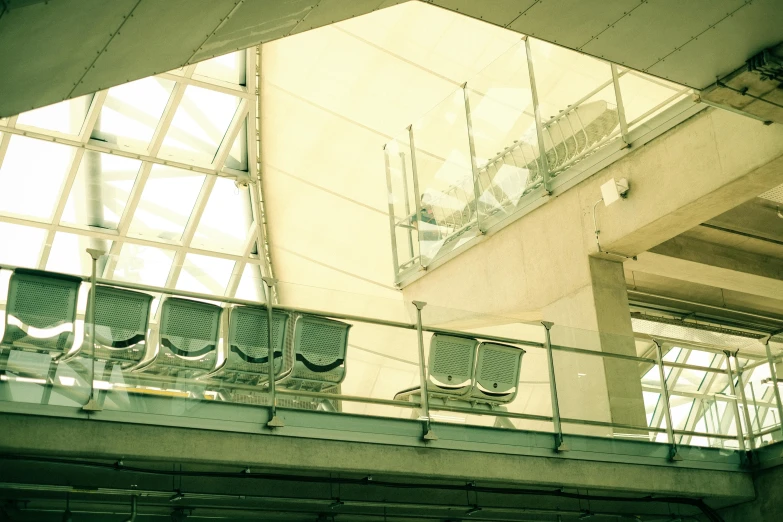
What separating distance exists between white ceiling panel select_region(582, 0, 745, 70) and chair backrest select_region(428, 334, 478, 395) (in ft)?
10.4

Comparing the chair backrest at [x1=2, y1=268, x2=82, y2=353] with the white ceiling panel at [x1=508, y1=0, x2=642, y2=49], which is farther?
the white ceiling panel at [x1=508, y1=0, x2=642, y2=49]

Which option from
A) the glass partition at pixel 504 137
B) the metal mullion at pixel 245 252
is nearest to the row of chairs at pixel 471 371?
the glass partition at pixel 504 137

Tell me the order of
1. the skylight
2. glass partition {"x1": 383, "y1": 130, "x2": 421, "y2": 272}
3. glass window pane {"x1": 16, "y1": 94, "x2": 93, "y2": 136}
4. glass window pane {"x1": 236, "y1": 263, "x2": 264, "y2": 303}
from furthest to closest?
the skylight
glass window pane {"x1": 16, "y1": 94, "x2": 93, "y2": 136}
glass partition {"x1": 383, "y1": 130, "x2": 421, "y2": 272}
glass window pane {"x1": 236, "y1": 263, "x2": 264, "y2": 303}

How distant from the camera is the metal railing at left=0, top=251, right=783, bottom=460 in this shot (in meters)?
7.84

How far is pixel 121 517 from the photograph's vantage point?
890 centimetres

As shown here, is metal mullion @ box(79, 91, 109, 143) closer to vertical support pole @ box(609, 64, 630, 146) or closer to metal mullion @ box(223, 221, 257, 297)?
metal mullion @ box(223, 221, 257, 297)

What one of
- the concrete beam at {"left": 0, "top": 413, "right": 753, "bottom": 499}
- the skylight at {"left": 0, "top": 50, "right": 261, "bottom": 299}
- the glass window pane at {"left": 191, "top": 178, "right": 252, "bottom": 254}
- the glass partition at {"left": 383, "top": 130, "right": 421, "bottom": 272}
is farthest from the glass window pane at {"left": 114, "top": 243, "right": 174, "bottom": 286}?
the glass window pane at {"left": 191, "top": 178, "right": 252, "bottom": 254}

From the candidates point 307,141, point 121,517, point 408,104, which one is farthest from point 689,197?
point 307,141

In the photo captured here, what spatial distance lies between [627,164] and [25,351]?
25.8 ft

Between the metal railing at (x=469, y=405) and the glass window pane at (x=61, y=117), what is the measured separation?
11.9 m

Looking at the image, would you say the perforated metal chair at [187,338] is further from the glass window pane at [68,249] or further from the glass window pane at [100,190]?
the glass window pane at [68,249]

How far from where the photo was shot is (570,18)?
774cm

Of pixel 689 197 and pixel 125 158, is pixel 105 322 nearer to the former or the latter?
pixel 689 197

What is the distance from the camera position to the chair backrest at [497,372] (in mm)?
9664
